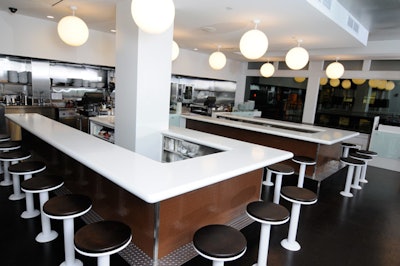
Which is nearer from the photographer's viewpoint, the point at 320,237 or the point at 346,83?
the point at 320,237

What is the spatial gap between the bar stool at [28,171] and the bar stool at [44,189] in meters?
0.26

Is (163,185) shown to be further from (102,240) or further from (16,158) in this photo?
(16,158)

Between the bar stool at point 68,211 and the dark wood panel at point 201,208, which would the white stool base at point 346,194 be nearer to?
the dark wood panel at point 201,208

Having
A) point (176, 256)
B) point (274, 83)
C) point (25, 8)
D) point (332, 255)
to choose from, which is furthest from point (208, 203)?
point (274, 83)

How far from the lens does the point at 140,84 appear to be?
2910 millimetres

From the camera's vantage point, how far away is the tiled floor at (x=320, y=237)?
2.19 metres

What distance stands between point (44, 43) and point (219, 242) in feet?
17.9

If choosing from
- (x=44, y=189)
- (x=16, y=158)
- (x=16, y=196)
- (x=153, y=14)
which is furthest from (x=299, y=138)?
(x=16, y=196)

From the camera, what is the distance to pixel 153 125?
3.16 m

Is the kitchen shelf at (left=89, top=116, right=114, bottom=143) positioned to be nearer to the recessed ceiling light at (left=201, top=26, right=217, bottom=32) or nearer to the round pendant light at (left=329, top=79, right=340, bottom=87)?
the recessed ceiling light at (left=201, top=26, right=217, bottom=32)

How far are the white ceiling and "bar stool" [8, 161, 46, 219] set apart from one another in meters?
2.19

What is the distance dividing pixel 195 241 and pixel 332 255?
158 centimetres

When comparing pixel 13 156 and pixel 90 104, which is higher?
pixel 90 104

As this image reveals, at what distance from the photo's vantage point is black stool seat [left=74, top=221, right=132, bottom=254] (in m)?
1.47
